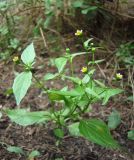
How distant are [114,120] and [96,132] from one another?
1.12 feet

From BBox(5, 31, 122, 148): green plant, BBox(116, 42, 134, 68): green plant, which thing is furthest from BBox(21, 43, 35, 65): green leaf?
BBox(116, 42, 134, 68): green plant

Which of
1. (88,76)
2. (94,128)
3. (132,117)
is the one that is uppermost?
(88,76)

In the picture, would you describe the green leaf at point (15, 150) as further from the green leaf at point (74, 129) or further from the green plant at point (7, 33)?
the green plant at point (7, 33)

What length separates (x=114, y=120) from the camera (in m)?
1.73

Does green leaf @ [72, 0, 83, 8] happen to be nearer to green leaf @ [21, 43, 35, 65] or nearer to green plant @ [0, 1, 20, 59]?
green plant @ [0, 1, 20, 59]

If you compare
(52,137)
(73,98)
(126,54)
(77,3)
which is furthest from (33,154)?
(77,3)

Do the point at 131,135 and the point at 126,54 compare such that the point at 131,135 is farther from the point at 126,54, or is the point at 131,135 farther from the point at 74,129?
the point at 126,54

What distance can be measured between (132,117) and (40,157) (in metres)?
0.49

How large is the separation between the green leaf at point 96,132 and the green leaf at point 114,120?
0.28m

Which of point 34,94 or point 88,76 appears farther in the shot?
Result: point 34,94

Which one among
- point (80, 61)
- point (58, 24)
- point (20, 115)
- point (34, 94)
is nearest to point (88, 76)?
point (20, 115)

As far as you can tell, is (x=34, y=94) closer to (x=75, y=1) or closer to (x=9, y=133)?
(x=9, y=133)

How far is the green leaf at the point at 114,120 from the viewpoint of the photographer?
5.62 feet

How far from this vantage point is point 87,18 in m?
2.23
